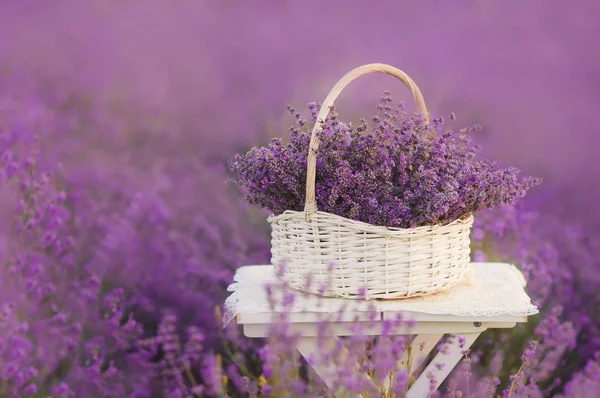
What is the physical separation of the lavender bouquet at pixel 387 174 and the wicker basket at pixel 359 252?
3 cm

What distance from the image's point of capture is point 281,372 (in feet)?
3.76

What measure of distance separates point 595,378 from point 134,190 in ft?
5.49

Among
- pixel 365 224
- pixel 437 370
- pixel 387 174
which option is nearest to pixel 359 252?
pixel 365 224

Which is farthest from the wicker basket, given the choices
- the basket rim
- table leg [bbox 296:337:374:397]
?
table leg [bbox 296:337:374:397]

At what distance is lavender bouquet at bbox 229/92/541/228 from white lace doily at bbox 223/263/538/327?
17cm

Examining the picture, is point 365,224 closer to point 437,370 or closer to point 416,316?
point 416,316

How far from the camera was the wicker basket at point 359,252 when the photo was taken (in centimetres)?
146

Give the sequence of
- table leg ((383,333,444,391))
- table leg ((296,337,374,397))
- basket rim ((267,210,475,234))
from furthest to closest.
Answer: table leg ((383,333,444,391)) < basket rim ((267,210,475,234)) < table leg ((296,337,374,397))

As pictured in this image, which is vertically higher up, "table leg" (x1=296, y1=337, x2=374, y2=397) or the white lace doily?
the white lace doily

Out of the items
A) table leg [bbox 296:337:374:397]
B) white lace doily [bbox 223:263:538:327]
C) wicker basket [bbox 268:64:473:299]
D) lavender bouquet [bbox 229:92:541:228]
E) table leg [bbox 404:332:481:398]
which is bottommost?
table leg [bbox 404:332:481:398]

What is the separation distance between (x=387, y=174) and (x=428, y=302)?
288 millimetres

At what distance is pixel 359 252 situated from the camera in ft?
4.80

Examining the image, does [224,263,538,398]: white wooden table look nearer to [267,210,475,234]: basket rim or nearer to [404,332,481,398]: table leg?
[404,332,481,398]: table leg

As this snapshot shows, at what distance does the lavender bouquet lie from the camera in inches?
57.2
